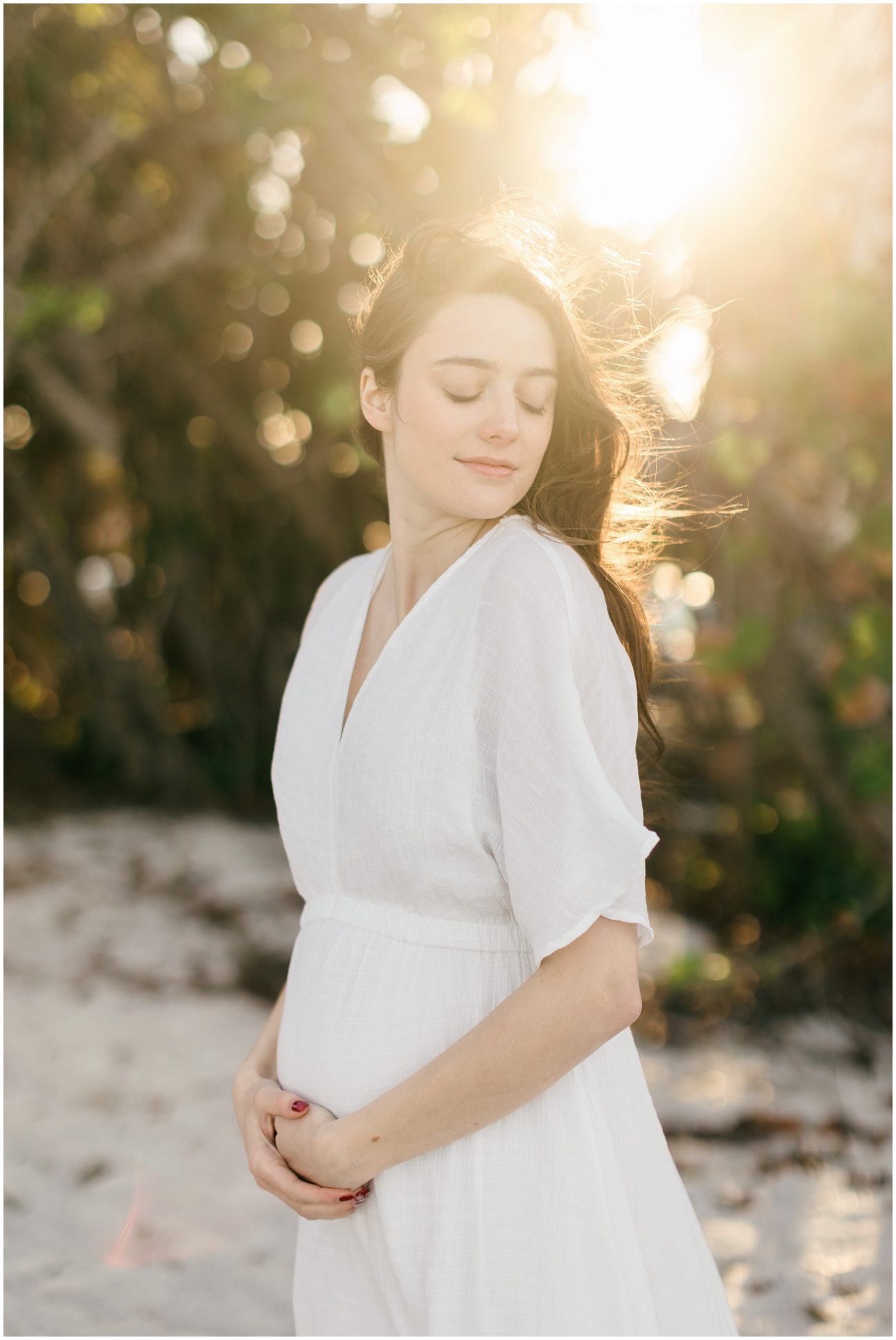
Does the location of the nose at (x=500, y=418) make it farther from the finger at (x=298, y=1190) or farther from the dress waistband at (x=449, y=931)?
the finger at (x=298, y=1190)

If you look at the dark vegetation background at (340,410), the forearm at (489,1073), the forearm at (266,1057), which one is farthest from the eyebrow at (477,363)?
the forearm at (266,1057)

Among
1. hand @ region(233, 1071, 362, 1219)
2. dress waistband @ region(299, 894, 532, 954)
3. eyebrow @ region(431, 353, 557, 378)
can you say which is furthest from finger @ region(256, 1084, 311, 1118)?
eyebrow @ region(431, 353, 557, 378)

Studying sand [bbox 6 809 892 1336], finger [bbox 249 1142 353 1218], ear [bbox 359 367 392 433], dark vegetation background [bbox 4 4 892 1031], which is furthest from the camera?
dark vegetation background [bbox 4 4 892 1031]

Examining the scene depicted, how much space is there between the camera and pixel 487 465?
1160 mm

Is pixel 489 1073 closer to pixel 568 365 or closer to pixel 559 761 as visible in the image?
pixel 559 761

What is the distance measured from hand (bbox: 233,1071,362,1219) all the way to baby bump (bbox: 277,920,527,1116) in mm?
39

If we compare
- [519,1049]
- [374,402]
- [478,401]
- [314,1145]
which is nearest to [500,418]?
[478,401]

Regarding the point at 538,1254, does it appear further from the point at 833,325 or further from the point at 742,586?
the point at 742,586

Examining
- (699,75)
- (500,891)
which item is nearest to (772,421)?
(699,75)

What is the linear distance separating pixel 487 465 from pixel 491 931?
522 mm

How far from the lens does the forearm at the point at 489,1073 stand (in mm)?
989

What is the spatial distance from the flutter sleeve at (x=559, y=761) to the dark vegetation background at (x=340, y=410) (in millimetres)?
560

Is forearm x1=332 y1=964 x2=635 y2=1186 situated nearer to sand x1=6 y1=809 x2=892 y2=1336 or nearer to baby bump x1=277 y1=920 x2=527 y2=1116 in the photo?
baby bump x1=277 y1=920 x2=527 y2=1116

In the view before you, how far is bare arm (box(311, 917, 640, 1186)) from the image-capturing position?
0.99 metres
